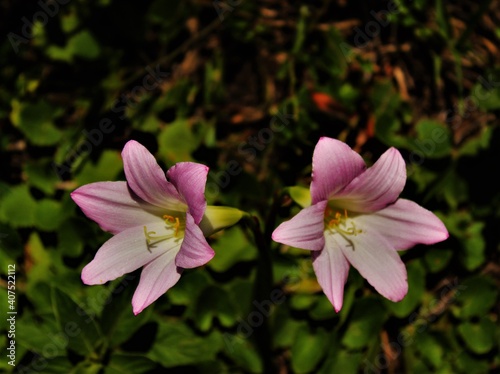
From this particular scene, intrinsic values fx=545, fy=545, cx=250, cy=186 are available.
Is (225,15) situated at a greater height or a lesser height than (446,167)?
greater

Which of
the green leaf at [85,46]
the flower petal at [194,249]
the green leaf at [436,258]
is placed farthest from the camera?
the green leaf at [85,46]

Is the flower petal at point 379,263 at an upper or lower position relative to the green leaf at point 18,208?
upper

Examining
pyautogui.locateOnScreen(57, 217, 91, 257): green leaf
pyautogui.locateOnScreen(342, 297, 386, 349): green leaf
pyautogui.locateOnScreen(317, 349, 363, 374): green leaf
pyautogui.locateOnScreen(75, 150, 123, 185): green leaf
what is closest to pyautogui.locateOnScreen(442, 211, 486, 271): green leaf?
pyautogui.locateOnScreen(342, 297, 386, 349): green leaf

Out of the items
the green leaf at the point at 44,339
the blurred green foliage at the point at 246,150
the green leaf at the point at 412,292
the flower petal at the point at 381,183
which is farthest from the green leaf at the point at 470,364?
the green leaf at the point at 44,339

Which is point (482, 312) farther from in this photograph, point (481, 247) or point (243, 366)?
point (243, 366)

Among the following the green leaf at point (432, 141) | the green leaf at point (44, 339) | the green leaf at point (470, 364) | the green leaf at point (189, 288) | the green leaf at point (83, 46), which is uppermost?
the green leaf at point (83, 46)

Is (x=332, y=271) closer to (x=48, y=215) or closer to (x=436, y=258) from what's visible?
(x=436, y=258)

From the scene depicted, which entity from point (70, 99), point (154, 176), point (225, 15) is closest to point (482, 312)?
point (154, 176)

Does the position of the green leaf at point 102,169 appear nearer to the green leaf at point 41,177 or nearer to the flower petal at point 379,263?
the green leaf at point 41,177
